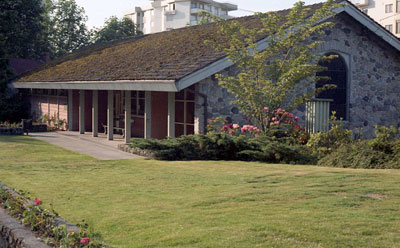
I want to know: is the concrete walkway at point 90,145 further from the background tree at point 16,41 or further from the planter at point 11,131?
the background tree at point 16,41

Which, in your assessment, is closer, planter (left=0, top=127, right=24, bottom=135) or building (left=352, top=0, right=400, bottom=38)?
planter (left=0, top=127, right=24, bottom=135)

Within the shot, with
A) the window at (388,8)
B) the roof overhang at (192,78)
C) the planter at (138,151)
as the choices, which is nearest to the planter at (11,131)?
the roof overhang at (192,78)

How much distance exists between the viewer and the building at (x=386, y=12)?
6912 centimetres

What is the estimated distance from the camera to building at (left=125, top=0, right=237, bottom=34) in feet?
308

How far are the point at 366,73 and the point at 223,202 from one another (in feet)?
43.2

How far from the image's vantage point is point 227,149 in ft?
45.1

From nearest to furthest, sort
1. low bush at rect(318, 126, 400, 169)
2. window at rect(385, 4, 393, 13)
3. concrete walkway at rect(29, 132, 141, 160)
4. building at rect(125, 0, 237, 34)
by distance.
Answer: low bush at rect(318, 126, 400, 169)
concrete walkway at rect(29, 132, 141, 160)
window at rect(385, 4, 393, 13)
building at rect(125, 0, 237, 34)

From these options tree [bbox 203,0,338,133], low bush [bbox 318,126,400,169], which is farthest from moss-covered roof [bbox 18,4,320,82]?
low bush [bbox 318,126,400,169]

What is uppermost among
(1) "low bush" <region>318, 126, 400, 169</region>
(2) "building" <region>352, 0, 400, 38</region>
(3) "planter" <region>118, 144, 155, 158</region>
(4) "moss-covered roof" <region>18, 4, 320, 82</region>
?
(2) "building" <region>352, 0, 400, 38</region>

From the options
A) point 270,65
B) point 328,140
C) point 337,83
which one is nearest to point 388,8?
point 337,83

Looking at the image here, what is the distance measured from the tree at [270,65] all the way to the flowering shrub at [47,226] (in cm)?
825

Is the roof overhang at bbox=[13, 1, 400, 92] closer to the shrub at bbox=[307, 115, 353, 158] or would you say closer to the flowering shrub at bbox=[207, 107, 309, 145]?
the flowering shrub at bbox=[207, 107, 309, 145]

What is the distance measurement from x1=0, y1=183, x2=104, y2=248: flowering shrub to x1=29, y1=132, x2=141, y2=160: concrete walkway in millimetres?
7281

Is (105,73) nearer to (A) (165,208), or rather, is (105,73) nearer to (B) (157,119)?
(B) (157,119)
